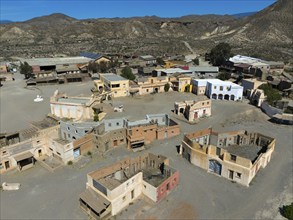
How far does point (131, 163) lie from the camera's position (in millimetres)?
32562

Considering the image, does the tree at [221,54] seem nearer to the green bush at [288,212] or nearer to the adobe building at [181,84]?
the adobe building at [181,84]

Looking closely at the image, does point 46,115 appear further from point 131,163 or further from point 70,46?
point 70,46

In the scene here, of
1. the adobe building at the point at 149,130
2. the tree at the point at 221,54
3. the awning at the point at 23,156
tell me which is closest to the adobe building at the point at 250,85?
the adobe building at the point at 149,130

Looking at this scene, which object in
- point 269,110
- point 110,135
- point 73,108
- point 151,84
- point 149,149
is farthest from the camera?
point 151,84

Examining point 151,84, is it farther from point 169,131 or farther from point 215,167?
point 215,167

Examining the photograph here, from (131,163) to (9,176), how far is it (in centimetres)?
1516

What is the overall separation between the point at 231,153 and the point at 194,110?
47.7 ft

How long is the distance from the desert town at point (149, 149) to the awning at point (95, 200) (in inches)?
3.9

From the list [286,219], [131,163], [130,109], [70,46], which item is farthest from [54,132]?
[70,46]

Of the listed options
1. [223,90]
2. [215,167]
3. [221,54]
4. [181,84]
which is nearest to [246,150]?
[215,167]

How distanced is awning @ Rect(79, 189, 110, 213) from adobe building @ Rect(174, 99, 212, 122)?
1070 inches

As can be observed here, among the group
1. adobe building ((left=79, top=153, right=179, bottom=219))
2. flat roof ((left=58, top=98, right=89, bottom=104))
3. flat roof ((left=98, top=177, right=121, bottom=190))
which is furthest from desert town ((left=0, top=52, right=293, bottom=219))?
flat roof ((left=58, top=98, right=89, bottom=104))

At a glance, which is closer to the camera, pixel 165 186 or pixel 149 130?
pixel 165 186

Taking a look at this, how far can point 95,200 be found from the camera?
2662 cm
